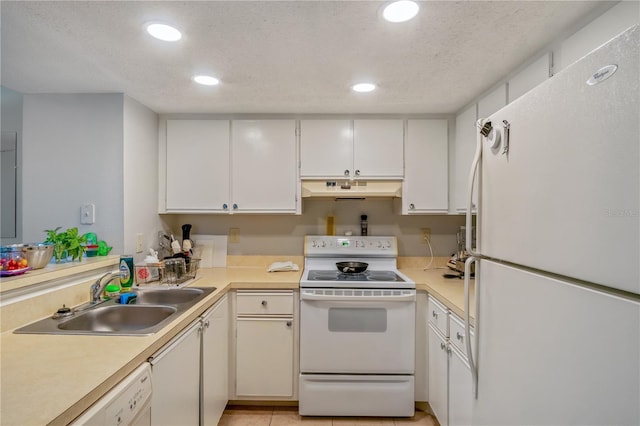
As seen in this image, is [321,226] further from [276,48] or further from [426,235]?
[276,48]

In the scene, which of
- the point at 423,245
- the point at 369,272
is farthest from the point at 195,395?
the point at 423,245

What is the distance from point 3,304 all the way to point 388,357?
79.1 inches

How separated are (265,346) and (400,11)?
6.75 feet

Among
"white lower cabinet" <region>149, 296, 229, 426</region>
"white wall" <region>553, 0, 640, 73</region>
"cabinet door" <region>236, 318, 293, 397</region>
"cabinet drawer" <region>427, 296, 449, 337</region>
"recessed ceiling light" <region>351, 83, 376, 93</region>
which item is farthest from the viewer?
"cabinet door" <region>236, 318, 293, 397</region>

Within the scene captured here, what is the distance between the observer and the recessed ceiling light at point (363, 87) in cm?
191

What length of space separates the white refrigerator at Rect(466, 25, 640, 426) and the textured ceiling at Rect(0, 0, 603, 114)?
623 mm

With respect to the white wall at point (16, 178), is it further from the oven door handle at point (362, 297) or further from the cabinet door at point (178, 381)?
the oven door handle at point (362, 297)

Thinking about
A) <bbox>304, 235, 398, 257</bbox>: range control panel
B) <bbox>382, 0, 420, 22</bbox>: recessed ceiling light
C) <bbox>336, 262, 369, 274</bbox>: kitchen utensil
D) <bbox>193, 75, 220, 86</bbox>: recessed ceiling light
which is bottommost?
<bbox>336, 262, 369, 274</bbox>: kitchen utensil

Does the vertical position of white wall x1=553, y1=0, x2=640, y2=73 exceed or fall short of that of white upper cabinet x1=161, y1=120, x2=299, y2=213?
it exceeds it

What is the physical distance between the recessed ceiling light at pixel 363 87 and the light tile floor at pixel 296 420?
7.07 ft

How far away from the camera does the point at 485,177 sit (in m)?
1.08

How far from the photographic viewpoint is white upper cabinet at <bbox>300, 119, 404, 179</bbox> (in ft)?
8.13

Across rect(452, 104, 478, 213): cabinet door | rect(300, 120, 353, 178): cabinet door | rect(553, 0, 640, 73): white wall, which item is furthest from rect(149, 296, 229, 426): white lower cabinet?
rect(553, 0, 640, 73): white wall

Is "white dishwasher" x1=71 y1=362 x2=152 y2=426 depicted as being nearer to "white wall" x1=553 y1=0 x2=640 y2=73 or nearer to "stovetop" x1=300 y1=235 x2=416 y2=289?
"stovetop" x1=300 y1=235 x2=416 y2=289
